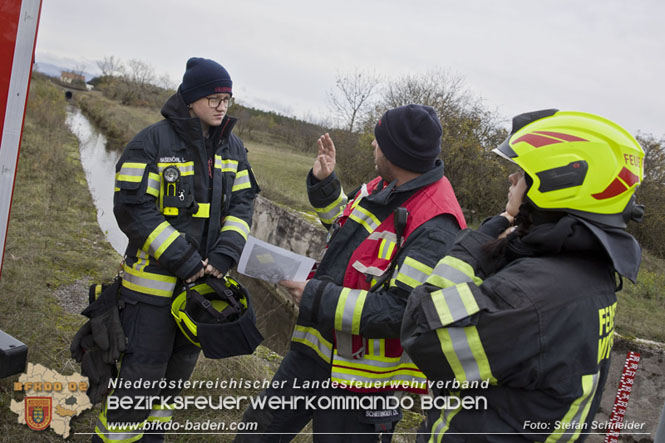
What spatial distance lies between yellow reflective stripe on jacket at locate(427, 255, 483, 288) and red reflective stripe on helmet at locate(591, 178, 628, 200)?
444 mm

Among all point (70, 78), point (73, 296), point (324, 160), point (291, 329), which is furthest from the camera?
point (70, 78)

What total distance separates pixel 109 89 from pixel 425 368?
53.6 m

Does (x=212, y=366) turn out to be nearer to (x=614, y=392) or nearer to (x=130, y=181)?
(x=130, y=181)

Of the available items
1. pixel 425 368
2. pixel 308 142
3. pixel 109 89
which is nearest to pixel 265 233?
pixel 425 368

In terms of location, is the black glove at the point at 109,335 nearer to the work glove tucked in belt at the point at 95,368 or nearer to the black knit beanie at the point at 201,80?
the work glove tucked in belt at the point at 95,368

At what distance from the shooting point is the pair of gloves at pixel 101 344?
95.2 inches

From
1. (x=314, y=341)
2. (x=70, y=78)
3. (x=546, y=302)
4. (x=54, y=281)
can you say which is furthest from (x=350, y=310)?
(x=70, y=78)

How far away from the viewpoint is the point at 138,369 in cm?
245

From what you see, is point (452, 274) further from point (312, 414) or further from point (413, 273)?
point (312, 414)

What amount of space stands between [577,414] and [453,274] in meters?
0.58

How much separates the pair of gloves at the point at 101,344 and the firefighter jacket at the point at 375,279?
1017mm

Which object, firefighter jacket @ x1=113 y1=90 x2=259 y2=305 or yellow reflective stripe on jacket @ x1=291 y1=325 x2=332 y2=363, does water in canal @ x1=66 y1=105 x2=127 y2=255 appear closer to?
firefighter jacket @ x1=113 y1=90 x2=259 y2=305

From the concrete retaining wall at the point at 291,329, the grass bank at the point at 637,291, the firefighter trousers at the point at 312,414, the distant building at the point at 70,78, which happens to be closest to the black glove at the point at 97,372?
the firefighter trousers at the point at 312,414

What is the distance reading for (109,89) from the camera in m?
47.8
